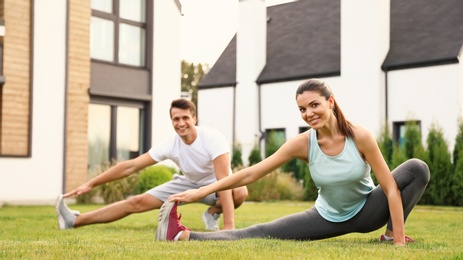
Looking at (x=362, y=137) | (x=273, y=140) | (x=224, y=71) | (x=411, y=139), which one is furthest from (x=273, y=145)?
(x=362, y=137)

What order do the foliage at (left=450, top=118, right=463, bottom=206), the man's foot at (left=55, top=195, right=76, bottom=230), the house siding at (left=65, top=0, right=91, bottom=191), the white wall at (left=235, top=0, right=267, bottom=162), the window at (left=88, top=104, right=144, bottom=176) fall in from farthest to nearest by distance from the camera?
the white wall at (left=235, top=0, right=267, bottom=162), the foliage at (left=450, top=118, right=463, bottom=206), the window at (left=88, top=104, right=144, bottom=176), the house siding at (left=65, top=0, right=91, bottom=191), the man's foot at (left=55, top=195, right=76, bottom=230)

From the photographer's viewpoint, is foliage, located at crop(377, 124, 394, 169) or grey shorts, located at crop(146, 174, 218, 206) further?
foliage, located at crop(377, 124, 394, 169)

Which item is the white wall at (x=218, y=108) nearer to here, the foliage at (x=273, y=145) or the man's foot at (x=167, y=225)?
the foliage at (x=273, y=145)

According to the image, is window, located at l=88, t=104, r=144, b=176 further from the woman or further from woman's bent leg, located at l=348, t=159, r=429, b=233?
woman's bent leg, located at l=348, t=159, r=429, b=233

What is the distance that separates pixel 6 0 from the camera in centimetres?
1727

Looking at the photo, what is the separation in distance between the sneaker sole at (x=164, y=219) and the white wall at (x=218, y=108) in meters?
23.8

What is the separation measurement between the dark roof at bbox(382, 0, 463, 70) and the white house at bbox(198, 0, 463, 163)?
0.04m

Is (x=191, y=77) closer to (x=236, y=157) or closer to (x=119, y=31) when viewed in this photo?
(x=236, y=157)

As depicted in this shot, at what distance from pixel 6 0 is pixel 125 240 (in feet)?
39.3

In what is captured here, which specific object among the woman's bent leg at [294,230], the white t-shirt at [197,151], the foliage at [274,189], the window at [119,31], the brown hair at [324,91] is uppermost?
the window at [119,31]

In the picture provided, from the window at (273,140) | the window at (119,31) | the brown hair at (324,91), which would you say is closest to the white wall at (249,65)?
the window at (273,140)

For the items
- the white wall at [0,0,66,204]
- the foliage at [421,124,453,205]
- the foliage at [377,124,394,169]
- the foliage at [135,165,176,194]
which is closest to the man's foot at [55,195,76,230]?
the white wall at [0,0,66,204]

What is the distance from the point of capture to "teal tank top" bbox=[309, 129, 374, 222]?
6.06 m

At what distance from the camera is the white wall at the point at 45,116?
17766 millimetres
